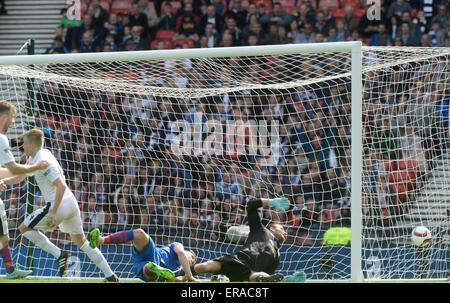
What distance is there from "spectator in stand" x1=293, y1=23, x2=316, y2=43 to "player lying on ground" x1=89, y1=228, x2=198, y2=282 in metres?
5.75

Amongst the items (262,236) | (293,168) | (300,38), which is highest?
(300,38)

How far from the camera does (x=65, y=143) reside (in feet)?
29.5

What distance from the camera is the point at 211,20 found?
40.9 ft

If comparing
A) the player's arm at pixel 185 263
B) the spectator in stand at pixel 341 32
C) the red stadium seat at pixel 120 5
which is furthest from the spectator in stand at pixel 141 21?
the player's arm at pixel 185 263

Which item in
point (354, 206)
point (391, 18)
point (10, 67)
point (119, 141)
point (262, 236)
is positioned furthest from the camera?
point (391, 18)

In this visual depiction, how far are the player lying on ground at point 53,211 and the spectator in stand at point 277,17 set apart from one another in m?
6.00

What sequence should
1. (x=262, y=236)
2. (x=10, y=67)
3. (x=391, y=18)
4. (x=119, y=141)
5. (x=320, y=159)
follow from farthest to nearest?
(x=391, y=18)
(x=119, y=141)
(x=320, y=159)
(x=10, y=67)
(x=262, y=236)

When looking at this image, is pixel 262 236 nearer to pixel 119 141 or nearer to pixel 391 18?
pixel 119 141

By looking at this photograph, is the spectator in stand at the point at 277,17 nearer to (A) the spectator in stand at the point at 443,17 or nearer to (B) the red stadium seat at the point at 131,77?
(A) the spectator in stand at the point at 443,17

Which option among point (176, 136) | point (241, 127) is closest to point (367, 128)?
point (241, 127)

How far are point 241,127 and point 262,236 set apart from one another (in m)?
2.13

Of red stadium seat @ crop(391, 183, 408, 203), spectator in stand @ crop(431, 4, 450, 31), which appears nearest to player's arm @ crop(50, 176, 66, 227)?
red stadium seat @ crop(391, 183, 408, 203)

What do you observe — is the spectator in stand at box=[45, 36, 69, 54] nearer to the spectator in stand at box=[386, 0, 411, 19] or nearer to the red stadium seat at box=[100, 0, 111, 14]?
the red stadium seat at box=[100, 0, 111, 14]

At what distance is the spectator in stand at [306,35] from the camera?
465 inches
